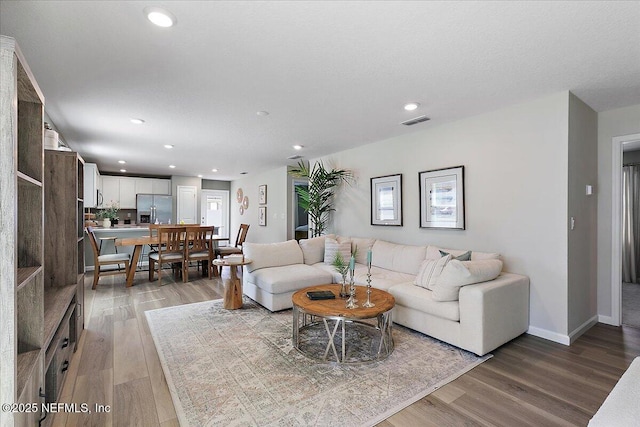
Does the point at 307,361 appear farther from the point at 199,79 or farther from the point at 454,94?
the point at 454,94

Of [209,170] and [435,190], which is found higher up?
[209,170]

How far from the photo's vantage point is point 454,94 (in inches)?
113

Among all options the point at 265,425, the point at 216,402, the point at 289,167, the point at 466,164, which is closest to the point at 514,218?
the point at 466,164

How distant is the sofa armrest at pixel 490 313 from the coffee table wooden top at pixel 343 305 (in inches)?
25.0

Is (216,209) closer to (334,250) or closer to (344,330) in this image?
(334,250)

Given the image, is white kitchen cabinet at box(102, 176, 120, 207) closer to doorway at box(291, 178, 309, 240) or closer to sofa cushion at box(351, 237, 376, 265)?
doorway at box(291, 178, 309, 240)

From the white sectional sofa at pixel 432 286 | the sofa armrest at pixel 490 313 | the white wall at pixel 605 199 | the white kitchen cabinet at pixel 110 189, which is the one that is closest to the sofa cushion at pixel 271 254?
the white sectional sofa at pixel 432 286

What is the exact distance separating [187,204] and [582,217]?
29.5 ft

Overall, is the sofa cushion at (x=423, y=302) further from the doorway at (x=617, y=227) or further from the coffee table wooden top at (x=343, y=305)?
the doorway at (x=617, y=227)

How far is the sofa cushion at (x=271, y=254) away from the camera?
4.08 metres

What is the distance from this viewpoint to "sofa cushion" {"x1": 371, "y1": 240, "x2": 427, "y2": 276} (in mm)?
3760

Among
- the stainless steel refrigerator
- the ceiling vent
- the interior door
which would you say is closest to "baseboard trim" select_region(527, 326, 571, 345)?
the ceiling vent

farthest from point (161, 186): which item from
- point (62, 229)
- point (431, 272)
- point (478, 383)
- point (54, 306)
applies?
point (478, 383)

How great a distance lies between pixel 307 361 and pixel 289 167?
514 centimetres
